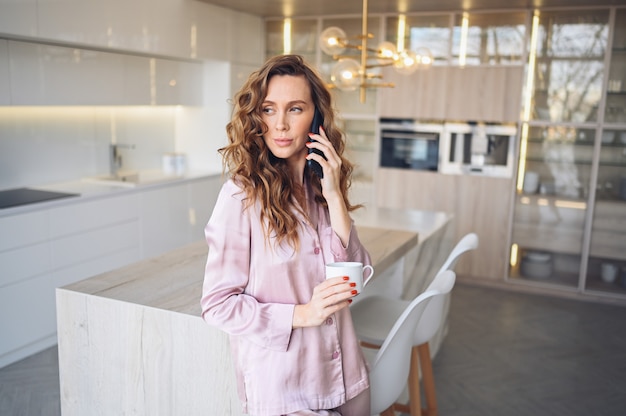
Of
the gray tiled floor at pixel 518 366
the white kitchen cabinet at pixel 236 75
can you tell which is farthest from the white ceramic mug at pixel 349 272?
the white kitchen cabinet at pixel 236 75

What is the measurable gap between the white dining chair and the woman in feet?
2.90

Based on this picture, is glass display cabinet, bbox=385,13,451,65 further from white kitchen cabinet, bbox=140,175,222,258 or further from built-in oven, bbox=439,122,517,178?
white kitchen cabinet, bbox=140,175,222,258

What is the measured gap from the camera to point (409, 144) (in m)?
5.20

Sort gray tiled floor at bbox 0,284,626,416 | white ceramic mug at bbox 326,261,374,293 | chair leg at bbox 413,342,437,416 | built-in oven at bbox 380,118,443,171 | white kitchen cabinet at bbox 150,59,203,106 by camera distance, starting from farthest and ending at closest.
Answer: built-in oven at bbox 380,118,443,171
white kitchen cabinet at bbox 150,59,203,106
gray tiled floor at bbox 0,284,626,416
chair leg at bbox 413,342,437,416
white ceramic mug at bbox 326,261,374,293

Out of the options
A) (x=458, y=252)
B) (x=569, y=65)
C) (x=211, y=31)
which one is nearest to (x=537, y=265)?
(x=569, y=65)

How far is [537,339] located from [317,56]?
319 centimetres

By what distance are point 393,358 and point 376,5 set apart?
3.78m

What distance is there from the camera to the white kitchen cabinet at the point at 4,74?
3424mm

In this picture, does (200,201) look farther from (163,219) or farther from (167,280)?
(167,280)

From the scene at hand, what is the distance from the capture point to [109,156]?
478 centimetres

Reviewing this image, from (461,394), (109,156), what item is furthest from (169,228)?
(461,394)

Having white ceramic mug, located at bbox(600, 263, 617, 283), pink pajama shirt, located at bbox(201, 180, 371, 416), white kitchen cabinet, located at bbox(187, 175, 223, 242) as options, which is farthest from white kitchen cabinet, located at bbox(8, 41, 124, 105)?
white ceramic mug, located at bbox(600, 263, 617, 283)

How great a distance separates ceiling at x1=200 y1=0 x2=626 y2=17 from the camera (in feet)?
14.6

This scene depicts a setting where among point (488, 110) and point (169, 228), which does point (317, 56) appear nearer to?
point (488, 110)
